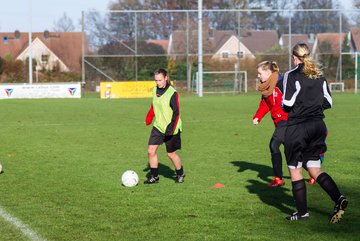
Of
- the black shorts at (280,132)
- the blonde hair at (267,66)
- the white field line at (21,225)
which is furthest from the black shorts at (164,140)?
the white field line at (21,225)

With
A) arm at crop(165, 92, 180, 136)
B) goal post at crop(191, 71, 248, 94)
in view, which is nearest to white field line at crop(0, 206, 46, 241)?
arm at crop(165, 92, 180, 136)

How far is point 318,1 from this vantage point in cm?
7462

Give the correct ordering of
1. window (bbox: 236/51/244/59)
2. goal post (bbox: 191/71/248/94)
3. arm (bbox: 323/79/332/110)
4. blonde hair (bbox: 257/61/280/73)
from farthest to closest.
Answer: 1. window (bbox: 236/51/244/59)
2. goal post (bbox: 191/71/248/94)
3. blonde hair (bbox: 257/61/280/73)
4. arm (bbox: 323/79/332/110)

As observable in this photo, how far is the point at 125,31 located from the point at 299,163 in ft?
134

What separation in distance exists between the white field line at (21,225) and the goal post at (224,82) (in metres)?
40.2

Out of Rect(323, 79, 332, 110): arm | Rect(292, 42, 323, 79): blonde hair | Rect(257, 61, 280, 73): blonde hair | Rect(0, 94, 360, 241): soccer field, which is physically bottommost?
Rect(0, 94, 360, 241): soccer field

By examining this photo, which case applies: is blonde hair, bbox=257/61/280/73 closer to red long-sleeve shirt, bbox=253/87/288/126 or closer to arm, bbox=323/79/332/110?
red long-sleeve shirt, bbox=253/87/288/126

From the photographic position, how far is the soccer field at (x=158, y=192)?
6723 mm

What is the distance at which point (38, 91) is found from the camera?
134 ft

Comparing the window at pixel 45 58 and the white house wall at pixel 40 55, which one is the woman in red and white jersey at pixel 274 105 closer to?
the white house wall at pixel 40 55

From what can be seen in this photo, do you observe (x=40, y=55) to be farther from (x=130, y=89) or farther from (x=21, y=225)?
(x=21, y=225)

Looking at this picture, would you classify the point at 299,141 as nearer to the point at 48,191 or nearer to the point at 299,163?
the point at 299,163

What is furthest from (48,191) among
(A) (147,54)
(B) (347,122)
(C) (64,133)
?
(A) (147,54)

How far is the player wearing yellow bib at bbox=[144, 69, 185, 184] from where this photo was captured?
9.61 meters
